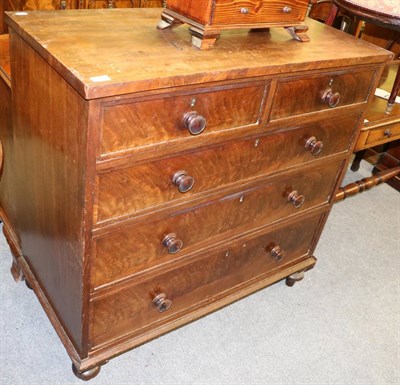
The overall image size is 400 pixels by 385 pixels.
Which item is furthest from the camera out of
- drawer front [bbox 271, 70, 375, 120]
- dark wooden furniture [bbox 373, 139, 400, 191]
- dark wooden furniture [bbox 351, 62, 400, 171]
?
dark wooden furniture [bbox 373, 139, 400, 191]

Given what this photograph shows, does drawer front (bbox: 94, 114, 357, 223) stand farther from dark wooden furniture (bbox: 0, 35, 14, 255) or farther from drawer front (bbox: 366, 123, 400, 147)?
dark wooden furniture (bbox: 0, 35, 14, 255)

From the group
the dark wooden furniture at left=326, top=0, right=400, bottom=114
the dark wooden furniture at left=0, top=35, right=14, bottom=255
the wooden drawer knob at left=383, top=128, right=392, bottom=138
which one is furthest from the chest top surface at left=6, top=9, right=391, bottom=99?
the wooden drawer knob at left=383, top=128, right=392, bottom=138

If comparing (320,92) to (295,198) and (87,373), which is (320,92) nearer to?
(295,198)

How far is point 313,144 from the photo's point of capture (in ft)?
5.88

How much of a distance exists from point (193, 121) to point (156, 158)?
0.48ft

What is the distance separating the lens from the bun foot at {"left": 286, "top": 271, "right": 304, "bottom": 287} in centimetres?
234

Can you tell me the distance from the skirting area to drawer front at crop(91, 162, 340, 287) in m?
0.51

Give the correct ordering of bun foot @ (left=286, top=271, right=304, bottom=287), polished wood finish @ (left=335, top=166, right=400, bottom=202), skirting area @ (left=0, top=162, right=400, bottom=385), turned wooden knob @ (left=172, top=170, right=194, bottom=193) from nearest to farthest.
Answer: turned wooden knob @ (left=172, top=170, right=194, bottom=193)
skirting area @ (left=0, top=162, right=400, bottom=385)
bun foot @ (left=286, top=271, right=304, bottom=287)
polished wood finish @ (left=335, top=166, right=400, bottom=202)

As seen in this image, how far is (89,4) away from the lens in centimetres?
233

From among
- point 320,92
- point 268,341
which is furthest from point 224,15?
point 268,341

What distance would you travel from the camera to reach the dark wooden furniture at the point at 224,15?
4.61ft

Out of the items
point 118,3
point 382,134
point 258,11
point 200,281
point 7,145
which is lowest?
point 200,281

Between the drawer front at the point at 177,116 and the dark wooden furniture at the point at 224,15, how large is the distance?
7.2 inches

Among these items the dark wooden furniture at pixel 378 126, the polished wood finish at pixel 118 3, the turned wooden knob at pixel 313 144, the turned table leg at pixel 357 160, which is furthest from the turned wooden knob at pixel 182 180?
the turned table leg at pixel 357 160
